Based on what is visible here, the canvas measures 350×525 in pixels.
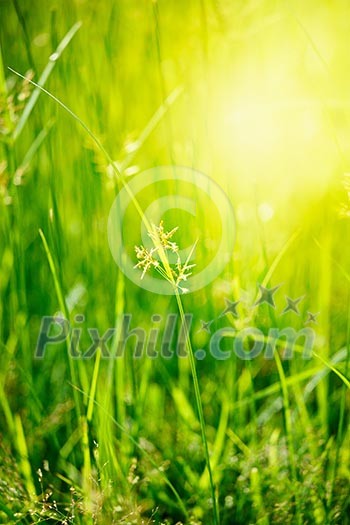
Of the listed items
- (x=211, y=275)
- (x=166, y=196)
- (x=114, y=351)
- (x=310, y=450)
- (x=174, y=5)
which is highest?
(x=174, y=5)

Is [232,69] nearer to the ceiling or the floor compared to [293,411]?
nearer to the ceiling

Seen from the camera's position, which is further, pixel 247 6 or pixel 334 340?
pixel 334 340

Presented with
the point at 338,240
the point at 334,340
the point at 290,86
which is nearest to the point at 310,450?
the point at 334,340

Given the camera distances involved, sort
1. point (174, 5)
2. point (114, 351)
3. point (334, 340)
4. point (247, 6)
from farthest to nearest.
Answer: point (174, 5) → point (334, 340) → point (247, 6) → point (114, 351)

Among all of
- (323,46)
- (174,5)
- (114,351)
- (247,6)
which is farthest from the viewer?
(174,5)

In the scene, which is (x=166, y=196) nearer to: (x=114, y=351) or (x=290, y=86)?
(x=290, y=86)
